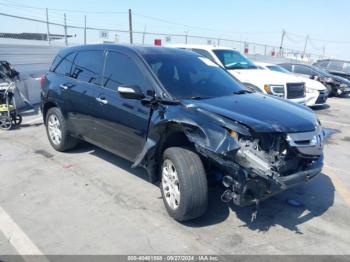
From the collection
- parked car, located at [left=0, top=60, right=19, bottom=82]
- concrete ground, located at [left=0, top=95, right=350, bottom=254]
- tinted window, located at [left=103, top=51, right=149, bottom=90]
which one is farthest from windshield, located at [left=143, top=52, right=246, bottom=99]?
parked car, located at [left=0, top=60, right=19, bottom=82]

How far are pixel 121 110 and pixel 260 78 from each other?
5979 mm

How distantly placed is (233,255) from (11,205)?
2657 millimetres

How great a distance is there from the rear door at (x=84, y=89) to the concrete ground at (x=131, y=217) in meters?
0.67

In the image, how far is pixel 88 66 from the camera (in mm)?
5398

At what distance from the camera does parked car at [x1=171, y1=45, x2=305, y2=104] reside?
951 centimetres

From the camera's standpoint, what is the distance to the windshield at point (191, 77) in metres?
4.34

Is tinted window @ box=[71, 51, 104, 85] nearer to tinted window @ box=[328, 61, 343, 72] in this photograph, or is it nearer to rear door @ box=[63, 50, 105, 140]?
rear door @ box=[63, 50, 105, 140]

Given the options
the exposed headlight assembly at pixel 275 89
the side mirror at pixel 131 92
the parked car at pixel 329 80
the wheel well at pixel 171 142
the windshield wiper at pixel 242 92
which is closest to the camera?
the wheel well at pixel 171 142

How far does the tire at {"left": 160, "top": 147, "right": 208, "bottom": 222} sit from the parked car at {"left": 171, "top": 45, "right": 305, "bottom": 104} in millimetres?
5985

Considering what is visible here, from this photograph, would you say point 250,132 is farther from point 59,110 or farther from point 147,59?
point 59,110

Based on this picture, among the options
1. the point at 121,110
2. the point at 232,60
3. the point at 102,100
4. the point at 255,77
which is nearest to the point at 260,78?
the point at 255,77

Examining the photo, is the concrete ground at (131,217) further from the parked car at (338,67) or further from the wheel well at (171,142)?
the parked car at (338,67)

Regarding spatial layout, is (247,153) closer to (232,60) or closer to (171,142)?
(171,142)

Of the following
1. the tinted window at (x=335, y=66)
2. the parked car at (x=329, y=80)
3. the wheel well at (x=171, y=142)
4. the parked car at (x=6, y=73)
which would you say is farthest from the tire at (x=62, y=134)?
the tinted window at (x=335, y=66)
